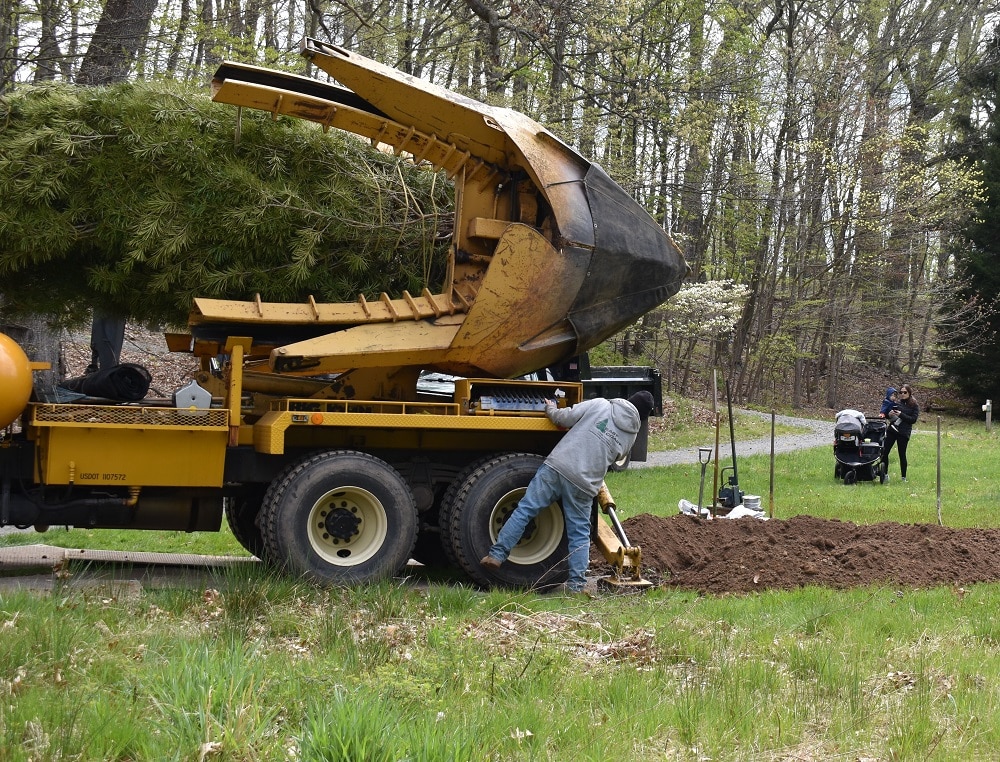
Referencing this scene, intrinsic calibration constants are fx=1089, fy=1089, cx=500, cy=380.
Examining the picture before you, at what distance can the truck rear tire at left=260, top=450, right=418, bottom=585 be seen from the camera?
7.43 m

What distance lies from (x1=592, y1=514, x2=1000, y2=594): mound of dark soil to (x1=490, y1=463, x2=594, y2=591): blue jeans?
80 cm

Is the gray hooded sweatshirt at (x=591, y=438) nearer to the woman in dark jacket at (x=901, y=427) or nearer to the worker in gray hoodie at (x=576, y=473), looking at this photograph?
the worker in gray hoodie at (x=576, y=473)

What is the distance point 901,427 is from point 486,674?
46.8ft

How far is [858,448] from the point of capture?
16.8 m

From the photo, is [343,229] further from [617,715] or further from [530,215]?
[617,715]

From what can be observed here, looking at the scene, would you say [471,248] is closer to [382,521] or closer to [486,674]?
[382,521]

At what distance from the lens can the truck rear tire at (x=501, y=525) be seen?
7859mm

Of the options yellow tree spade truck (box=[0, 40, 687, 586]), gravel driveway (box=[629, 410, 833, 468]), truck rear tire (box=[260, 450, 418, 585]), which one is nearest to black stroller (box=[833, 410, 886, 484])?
gravel driveway (box=[629, 410, 833, 468])

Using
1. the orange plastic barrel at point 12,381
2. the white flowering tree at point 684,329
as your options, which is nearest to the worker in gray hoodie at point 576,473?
the orange plastic barrel at point 12,381

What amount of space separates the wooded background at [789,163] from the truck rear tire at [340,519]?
40.8 feet

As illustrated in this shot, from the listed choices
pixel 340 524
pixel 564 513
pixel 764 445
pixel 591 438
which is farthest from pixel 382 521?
pixel 764 445

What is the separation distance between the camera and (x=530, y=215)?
26.8ft

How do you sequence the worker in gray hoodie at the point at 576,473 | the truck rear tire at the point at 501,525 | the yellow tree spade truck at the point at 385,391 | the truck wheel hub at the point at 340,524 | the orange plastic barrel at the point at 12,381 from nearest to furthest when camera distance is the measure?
the orange plastic barrel at the point at 12,381
the yellow tree spade truck at the point at 385,391
the truck wheel hub at the point at 340,524
the worker in gray hoodie at the point at 576,473
the truck rear tire at the point at 501,525

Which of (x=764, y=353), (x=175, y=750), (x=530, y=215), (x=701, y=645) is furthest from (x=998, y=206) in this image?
(x=175, y=750)
